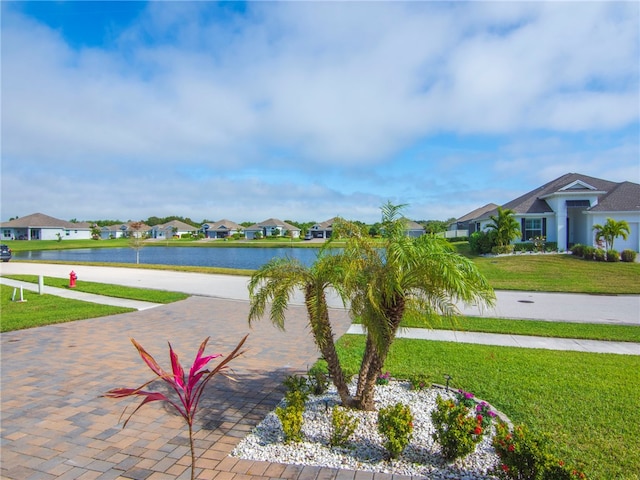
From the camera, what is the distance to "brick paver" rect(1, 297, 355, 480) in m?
3.49

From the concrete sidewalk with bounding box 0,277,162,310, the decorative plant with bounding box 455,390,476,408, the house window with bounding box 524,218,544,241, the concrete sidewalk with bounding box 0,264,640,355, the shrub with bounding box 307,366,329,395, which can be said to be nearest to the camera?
the decorative plant with bounding box 455,390,476,408

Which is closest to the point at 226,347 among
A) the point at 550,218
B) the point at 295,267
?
the point at 295,267

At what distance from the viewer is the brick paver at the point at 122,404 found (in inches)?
137

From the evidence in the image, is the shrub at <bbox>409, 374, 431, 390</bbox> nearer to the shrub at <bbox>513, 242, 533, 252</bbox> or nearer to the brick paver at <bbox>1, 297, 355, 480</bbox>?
the brick paver at <bbox>1, 297, 355, 480</bbox>

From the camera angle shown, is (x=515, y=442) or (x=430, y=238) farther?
(x=430, y=238)

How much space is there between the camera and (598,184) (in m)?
30.6

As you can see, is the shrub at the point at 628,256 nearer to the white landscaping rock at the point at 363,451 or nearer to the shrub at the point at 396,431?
the white landscaping rock at the point at 363,451

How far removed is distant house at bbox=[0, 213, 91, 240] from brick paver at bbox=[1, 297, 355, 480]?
80.0m

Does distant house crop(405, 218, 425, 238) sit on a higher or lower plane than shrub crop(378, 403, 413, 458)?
higher

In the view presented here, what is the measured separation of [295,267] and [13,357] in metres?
5.95

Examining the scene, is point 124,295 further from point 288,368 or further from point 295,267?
point 295,267

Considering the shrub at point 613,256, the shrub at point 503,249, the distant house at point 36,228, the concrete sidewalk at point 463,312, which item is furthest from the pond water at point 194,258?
the distant house at point 36,228

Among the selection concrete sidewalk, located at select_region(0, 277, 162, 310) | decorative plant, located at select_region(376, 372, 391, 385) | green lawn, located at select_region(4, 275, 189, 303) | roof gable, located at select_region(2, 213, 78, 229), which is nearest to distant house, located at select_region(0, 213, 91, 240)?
roof gable, located at select_region(2, 213, 78, 229)

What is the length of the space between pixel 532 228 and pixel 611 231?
18.9 feet
